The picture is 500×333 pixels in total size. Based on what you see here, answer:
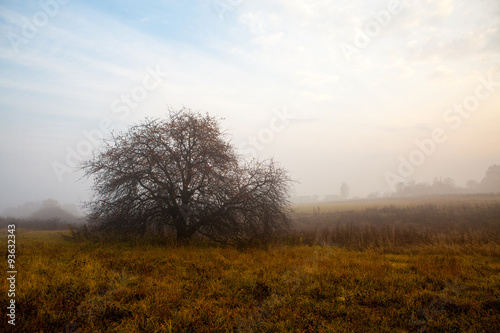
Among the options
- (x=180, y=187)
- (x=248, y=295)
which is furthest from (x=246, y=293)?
(x=180, y=187)

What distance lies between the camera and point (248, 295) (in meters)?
6.15

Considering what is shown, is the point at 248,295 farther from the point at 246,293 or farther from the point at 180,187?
the point at 180,187

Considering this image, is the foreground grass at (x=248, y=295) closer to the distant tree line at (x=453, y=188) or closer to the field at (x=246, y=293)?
the field at (x=246, y=293)

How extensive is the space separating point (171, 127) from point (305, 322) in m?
10.8

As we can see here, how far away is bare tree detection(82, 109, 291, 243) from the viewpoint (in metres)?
12.6

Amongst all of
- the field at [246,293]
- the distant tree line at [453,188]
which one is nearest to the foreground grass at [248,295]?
the field at [246,293]

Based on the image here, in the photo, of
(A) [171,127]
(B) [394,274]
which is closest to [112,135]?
(A) [171,127]

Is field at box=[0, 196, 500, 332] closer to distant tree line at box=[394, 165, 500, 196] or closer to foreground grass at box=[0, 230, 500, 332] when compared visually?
foreground grass at box=[0, 230, 500, 332]

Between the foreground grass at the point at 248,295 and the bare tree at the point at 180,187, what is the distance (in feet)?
11.9

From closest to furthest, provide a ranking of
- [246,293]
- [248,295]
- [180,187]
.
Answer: [248,295]
[246,293]
[180,187]

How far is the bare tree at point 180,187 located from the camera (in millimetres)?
12555

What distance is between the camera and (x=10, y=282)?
598 cm

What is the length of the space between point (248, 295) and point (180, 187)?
819 cm

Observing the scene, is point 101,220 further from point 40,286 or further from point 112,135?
point 40,286
